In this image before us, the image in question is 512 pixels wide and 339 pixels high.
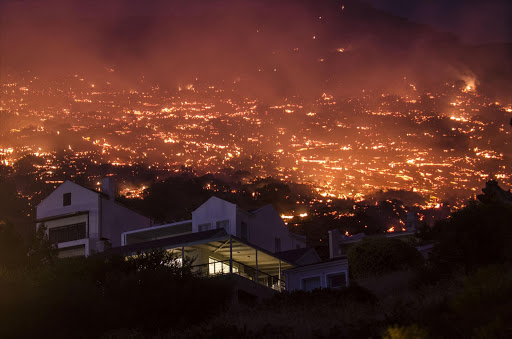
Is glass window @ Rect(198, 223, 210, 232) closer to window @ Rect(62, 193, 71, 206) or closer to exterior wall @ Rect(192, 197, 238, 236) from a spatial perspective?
exterior wall @ Rect(192, 197, 238, 236)

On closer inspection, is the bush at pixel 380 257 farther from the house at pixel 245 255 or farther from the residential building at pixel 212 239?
the residential building at pixel 212 239

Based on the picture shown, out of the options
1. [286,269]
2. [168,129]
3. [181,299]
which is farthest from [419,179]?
[181,299]

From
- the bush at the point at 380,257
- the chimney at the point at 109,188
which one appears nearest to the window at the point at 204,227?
the bush at the point at 380,257

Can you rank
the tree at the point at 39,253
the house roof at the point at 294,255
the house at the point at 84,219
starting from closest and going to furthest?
the tree at the point at 39,253 < the house roof at the point at 294,255 < the house at the point at 84,219

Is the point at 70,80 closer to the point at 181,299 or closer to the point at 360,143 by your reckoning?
the point at 360,143

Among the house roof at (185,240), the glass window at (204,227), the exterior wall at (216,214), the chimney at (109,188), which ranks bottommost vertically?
the house roof at (185,240)

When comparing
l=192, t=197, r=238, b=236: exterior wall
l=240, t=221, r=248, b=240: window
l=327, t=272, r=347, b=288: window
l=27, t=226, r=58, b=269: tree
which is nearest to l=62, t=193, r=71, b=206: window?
l=192, t=197, r=238, b=236: exterior wall

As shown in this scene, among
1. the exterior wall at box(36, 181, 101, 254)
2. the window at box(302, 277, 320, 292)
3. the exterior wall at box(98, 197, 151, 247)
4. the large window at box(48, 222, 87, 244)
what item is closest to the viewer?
the window at box(302, 277, 320, 292)
